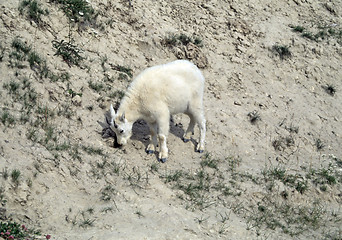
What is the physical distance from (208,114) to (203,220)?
4.49 m

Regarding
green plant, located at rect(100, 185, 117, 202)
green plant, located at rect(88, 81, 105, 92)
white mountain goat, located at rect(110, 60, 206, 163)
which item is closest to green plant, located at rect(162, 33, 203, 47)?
green plant, located at rect(88, 81, 105, 92)

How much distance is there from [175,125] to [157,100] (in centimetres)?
193

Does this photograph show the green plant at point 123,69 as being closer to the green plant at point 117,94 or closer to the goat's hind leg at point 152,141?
the green plant at point 117,94

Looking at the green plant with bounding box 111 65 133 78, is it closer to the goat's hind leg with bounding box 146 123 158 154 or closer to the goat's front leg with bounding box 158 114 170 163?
the goat's hind leg with bounding box 146 123 158 154

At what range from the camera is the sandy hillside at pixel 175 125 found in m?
6.76

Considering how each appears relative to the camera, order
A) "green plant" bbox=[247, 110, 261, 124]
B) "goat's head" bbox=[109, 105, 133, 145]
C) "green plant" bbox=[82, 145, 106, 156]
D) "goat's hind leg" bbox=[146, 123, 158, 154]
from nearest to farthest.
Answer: "green plant" bbox=[82, 145, 106, 156] < "goat's head" bbox=[109, 105, 133, 145] < "goat's hind leg" bbox=[146, 123, 158, 154] < "green plant" bbox=[247, 110, 261, 124]

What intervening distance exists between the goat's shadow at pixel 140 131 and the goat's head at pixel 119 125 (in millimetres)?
198

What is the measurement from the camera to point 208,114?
10844mm

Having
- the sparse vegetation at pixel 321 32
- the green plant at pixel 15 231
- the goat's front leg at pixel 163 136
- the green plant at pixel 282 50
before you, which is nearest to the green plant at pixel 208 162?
the goat's front leg at pixel 163 136

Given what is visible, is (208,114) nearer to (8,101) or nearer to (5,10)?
(8,101)

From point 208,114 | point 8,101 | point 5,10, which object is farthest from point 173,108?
point 5,10

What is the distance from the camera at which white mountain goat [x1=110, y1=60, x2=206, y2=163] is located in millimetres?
8711

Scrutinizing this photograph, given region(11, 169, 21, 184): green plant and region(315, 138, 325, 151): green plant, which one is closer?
region(11, 169, 21, 184): green plant

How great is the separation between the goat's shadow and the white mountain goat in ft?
0.93
